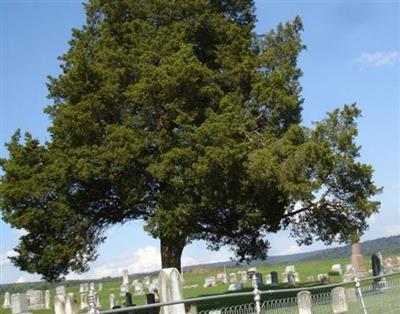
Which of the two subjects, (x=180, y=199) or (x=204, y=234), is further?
(x=204, y=234)

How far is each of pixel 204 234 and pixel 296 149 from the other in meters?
6.14

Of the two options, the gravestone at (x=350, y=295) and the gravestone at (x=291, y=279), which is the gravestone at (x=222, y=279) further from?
the gravestone at (x=350, y=295)

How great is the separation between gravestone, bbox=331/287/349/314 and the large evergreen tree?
472cm

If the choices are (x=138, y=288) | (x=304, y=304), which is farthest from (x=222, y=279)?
(x=304, y=304)

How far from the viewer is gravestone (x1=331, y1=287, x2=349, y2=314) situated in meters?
11.6

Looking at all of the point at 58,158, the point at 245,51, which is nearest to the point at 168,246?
the point at 58,158

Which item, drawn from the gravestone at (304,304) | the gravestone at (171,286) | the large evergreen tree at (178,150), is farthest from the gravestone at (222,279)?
the gravestone at (304,304)

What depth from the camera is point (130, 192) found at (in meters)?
18.1

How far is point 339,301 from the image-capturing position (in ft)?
39.0

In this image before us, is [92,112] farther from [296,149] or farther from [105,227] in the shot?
[296,149]

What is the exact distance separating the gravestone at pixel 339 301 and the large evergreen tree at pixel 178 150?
4717 mm

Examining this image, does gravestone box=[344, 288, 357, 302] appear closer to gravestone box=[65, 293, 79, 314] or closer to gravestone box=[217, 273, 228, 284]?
gravestone box=[65, 293, 79, 314]

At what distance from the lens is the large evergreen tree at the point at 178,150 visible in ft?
55.5

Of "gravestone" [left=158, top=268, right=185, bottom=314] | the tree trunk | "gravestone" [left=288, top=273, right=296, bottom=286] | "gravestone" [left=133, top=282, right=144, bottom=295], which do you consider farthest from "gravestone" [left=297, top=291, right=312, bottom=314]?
"gravestone" [left=133, top=282, right=144, bottom=295]
